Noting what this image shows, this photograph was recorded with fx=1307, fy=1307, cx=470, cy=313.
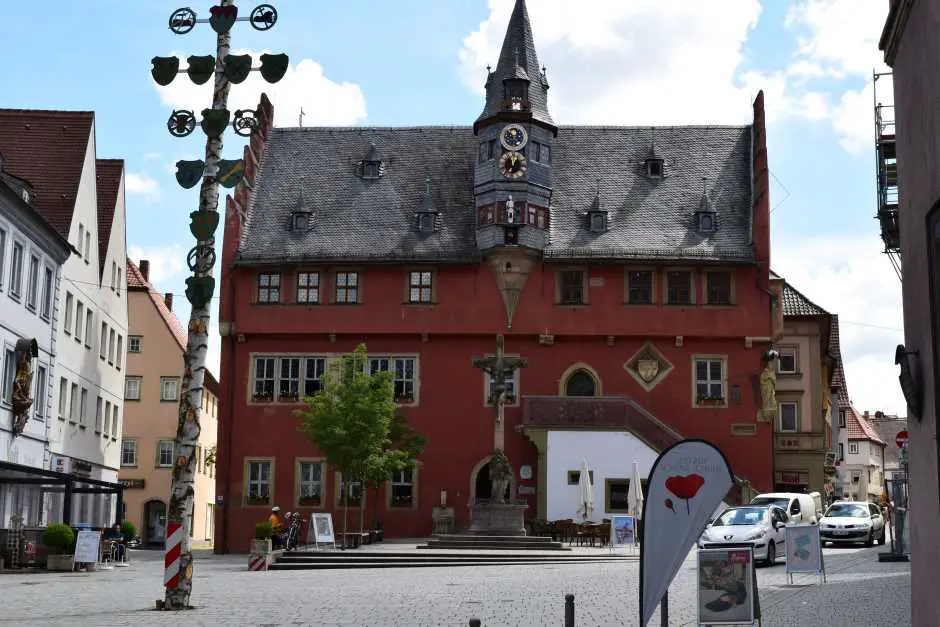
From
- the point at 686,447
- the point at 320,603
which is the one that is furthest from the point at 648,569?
the point at 320,603

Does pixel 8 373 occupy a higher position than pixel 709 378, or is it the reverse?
pixel 709 378

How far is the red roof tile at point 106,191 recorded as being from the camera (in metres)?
47.3

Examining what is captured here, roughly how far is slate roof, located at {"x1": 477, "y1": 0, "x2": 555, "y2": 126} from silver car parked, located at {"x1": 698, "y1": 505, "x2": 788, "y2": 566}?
20825 mm

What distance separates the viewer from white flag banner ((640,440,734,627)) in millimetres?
11445

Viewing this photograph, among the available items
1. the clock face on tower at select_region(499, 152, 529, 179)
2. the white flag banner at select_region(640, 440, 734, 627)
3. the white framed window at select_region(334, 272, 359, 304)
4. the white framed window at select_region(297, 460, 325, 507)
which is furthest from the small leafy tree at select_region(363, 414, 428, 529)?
the white flag banner at select_region(640, 440, 734, 627)

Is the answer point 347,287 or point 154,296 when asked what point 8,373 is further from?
point 154,296

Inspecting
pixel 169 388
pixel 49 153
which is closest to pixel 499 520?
pixel 49 153

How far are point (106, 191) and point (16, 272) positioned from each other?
47.2 feet

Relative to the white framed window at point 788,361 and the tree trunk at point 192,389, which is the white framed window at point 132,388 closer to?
the white framed window at point 788,361

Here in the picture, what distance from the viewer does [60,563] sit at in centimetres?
2981

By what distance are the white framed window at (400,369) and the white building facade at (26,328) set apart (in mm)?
11207

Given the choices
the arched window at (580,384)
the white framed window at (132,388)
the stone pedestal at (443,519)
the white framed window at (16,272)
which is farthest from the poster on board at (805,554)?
the white framed window at (132,388)

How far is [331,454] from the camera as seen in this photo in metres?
40.0

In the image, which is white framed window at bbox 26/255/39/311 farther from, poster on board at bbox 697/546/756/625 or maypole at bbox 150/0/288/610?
poster on board at bbox 697/546/756/625
